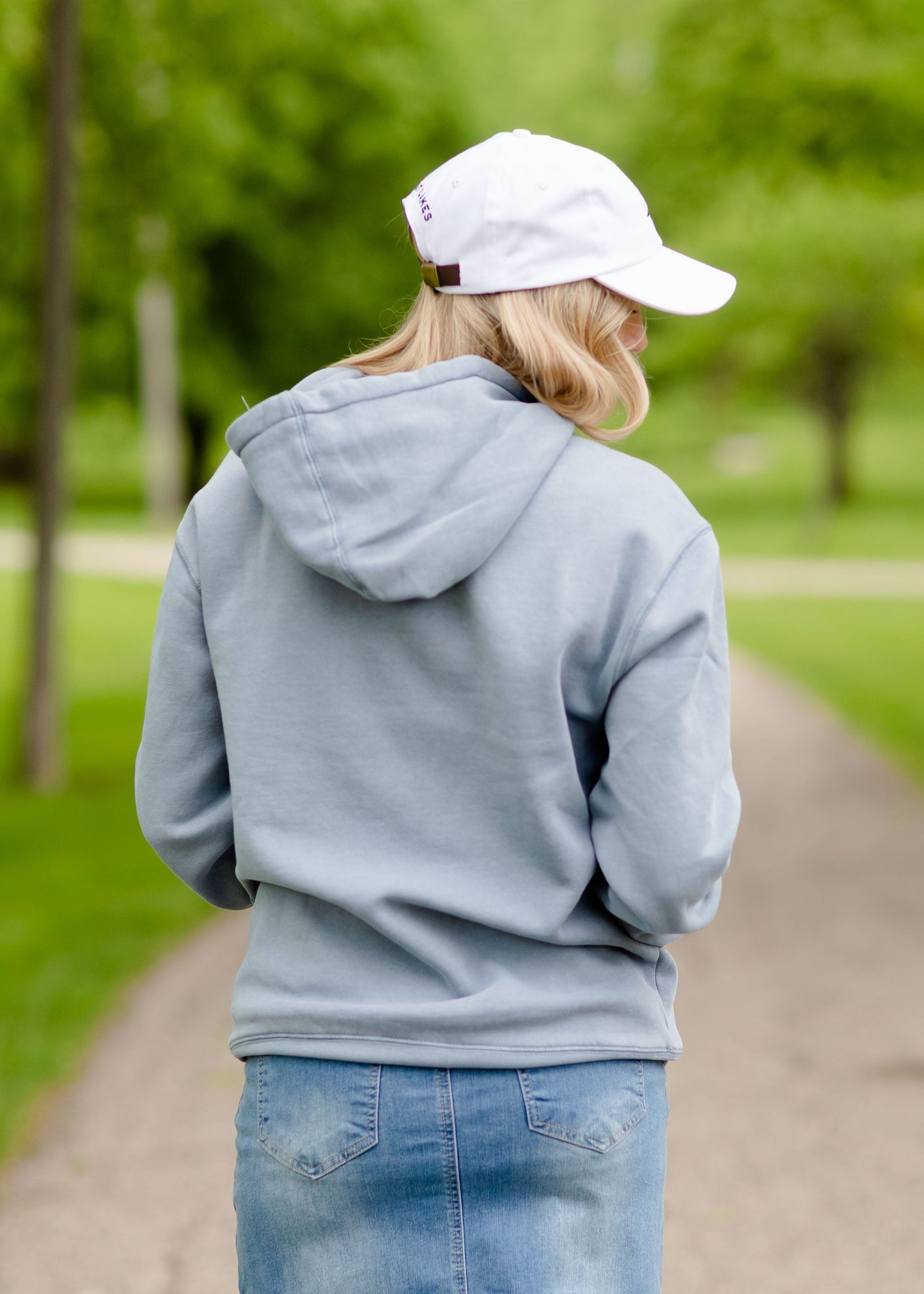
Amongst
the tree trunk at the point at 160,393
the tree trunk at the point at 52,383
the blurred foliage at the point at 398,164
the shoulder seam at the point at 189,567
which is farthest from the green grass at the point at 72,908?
the tree trunk at the point at 160,393

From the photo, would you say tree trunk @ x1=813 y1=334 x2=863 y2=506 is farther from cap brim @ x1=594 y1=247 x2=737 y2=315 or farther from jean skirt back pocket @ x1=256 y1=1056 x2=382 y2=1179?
jean skirt back pocket @ x1=256 y1=1056 x2=382 y2=1179

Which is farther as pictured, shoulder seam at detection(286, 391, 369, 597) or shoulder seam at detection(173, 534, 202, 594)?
shoulder seam at detection(173, 534, 202, 594)

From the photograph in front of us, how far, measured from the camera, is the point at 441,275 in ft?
5.23

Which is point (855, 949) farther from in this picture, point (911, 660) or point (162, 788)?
point (911, 660)

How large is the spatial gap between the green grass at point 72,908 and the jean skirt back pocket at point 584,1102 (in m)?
2.68

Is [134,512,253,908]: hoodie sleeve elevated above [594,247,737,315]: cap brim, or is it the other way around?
[594,247,737,315]: cap brim

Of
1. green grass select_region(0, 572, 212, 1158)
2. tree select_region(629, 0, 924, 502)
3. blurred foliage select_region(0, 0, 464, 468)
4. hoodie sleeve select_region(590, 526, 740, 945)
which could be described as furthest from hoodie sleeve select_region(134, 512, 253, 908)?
tree select_region(629, 0, 924, 502)

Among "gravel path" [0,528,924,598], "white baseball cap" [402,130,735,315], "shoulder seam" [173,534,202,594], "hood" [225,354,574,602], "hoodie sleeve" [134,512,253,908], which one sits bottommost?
"gravel path" [0,528,924,598]

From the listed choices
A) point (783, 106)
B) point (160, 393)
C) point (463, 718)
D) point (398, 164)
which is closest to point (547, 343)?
point (463, 718)

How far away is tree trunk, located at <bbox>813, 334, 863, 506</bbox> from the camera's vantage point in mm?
31047

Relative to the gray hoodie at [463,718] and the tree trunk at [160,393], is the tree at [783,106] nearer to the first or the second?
the gray hoodie at [463,718]

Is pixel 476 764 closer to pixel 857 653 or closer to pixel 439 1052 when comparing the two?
pixel 439 1052

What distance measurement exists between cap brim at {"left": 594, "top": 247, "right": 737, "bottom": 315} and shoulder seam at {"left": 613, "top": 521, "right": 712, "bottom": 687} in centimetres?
25

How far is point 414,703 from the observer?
153 centimetres
